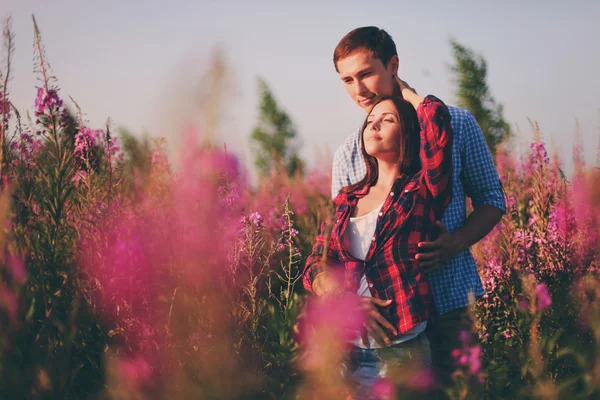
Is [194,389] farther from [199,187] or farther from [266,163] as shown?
[266,163]

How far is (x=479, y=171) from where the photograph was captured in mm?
2639

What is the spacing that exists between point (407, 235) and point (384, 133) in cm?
50

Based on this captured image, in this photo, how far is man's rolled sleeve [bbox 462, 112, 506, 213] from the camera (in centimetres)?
262

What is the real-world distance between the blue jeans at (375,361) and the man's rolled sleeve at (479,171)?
2.60 feet

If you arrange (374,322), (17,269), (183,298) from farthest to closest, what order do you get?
(374,322)
(17,269)
(183,298)

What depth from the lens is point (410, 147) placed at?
247 cm

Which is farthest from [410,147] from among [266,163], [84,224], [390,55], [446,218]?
[266,163]

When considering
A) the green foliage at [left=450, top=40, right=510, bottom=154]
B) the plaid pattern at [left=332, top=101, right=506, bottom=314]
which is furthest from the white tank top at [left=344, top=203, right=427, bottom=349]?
the green foliage at [left=450, top=40, right=510, bottom=154]

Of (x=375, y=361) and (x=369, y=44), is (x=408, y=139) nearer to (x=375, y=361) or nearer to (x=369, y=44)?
(x=369, y=44)

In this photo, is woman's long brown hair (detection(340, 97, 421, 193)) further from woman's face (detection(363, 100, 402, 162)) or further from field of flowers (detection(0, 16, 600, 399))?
field of flowers (detection(0, 16, 600, 399))

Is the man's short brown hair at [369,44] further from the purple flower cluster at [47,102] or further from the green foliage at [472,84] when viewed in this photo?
the green foliage at [472,84]

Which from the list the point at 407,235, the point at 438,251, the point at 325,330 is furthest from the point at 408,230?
the point at 325,330

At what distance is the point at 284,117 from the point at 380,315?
40.5 m

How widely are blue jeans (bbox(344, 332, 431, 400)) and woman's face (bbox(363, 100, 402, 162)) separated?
837 millimetres
